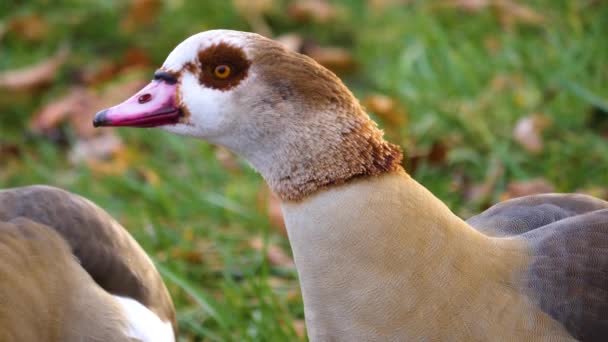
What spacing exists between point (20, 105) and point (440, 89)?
196 centimetres

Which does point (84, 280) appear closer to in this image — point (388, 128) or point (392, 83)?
point (388, 128)

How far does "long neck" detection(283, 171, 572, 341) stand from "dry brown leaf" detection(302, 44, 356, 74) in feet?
9.02

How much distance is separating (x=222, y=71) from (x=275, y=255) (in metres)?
1.25

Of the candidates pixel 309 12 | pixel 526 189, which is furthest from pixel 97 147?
pixel 526 189

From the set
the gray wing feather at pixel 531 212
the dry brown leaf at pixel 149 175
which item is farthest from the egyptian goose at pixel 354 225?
the dry brown leaf at pixel 149 175

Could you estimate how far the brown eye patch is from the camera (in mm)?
1800

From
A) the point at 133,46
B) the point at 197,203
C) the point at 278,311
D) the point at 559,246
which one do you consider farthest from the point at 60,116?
the point at 559,246

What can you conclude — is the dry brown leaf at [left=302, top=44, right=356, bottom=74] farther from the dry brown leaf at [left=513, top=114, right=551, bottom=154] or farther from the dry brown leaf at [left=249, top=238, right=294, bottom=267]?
the dry brown leaf at [left=249, top=238, right=294, bottom=267]

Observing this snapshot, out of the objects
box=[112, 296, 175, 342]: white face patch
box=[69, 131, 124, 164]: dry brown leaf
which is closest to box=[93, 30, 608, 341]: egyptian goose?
box=[112, 296, 175, 342]: white face patch

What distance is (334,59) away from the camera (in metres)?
4.52

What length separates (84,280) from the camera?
2180mm

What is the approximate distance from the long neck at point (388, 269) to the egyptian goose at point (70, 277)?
1.92 feet

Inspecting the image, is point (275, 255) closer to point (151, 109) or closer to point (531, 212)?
point (531, 212)

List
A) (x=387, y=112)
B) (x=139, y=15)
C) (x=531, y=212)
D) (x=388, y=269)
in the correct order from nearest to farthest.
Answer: (x=388, y=269) → (x=531, y=212) → (x=387, y=112) → (x=139, y=15)
